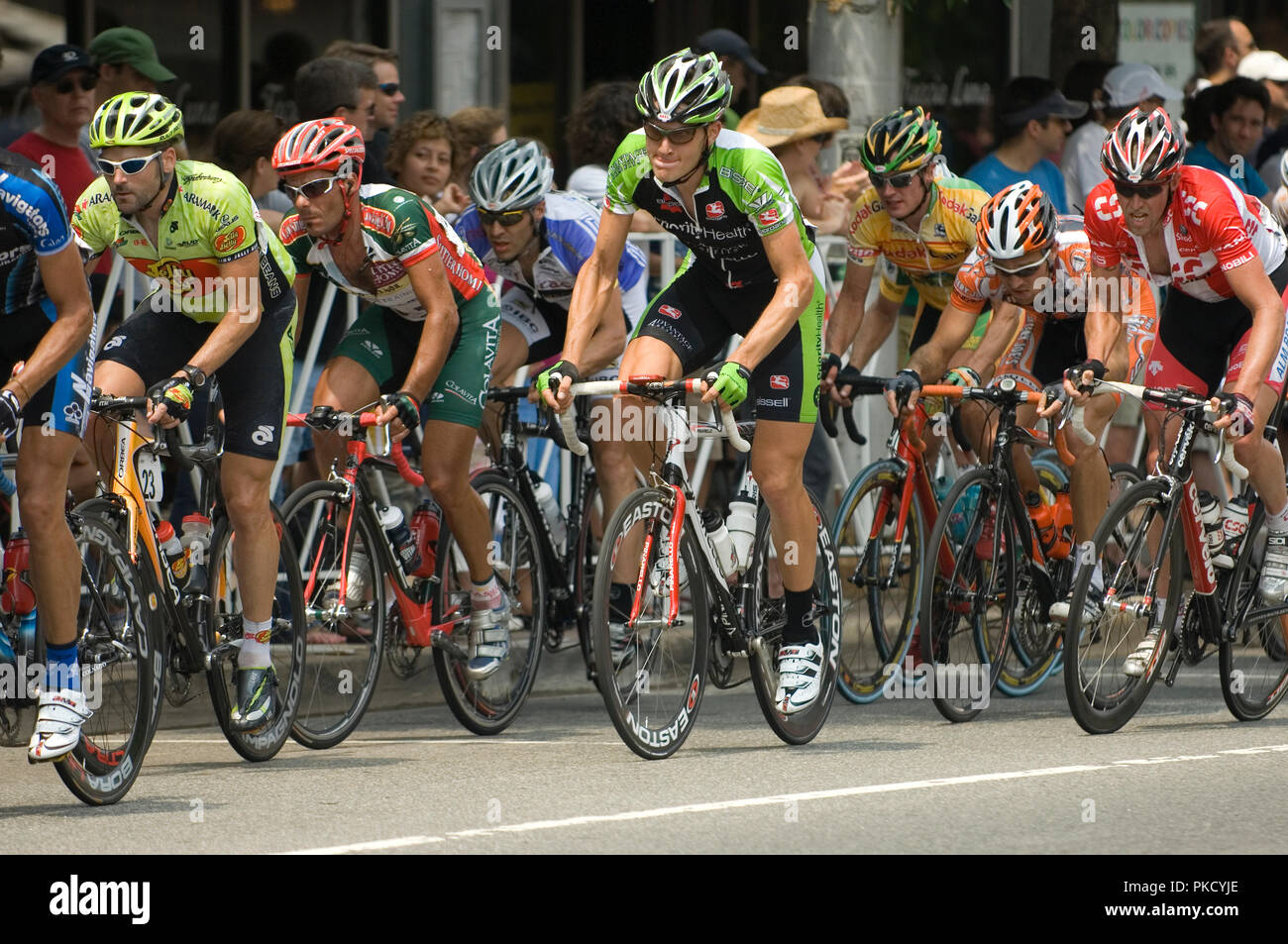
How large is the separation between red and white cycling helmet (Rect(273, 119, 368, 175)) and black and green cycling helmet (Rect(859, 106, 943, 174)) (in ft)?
7.41

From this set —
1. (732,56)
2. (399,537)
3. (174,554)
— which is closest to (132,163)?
(174,554)

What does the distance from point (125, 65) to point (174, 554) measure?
139 inches

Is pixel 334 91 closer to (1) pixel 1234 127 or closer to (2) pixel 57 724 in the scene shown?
(2) pixel 57 724

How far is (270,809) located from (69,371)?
1499 millimetres

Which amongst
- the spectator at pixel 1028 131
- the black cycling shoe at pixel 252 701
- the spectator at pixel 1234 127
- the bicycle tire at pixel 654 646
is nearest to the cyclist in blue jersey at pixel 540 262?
the bicycle tire at pixel 654 646

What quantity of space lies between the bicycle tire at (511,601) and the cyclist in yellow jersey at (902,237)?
4.39ft

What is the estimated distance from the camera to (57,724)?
22.6 ft

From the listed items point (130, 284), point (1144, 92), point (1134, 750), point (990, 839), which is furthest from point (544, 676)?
point (1144, 92)

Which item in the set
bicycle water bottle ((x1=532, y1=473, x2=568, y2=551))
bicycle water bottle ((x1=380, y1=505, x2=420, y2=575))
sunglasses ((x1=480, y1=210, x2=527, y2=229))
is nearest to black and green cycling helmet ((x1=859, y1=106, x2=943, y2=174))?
sunglasses ((x1=480, y1=210, x2=527, y2=229))

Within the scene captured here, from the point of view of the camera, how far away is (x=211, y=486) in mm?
8117

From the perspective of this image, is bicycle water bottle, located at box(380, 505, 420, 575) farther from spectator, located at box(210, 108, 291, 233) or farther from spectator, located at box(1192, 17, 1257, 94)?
spectator, located at box(1192, 17, 1257, 94)

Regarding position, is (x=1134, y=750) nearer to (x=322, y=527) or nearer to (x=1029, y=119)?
(x=322, y=527)

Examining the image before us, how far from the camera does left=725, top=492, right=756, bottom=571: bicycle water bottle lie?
8.28 meters

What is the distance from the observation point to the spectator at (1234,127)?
1294cm
